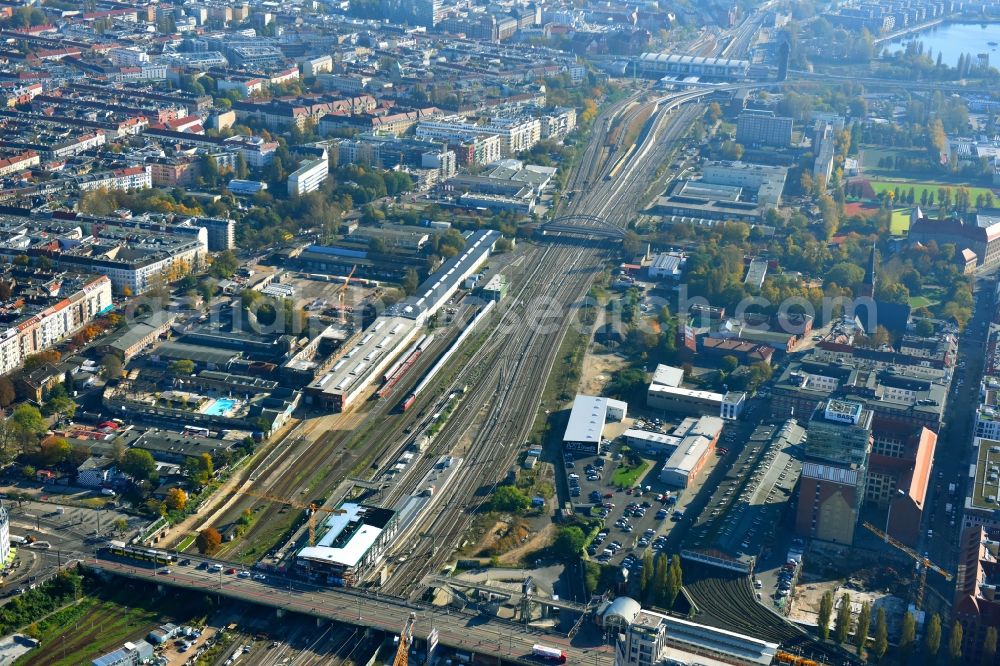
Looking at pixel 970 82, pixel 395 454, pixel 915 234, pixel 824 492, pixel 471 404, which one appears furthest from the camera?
pixel 970 82

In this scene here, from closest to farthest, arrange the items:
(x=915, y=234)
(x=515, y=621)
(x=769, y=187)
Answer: (x=515, y=621), (x=915, y=234), (x=769, y=187)

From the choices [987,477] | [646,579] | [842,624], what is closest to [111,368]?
[646,579]

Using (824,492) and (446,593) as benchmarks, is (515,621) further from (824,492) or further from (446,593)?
(824,492)

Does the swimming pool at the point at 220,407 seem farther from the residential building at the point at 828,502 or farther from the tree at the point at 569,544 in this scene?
the residential building at the point at 828,502

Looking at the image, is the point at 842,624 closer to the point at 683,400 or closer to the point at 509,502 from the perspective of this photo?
the point at 509,502

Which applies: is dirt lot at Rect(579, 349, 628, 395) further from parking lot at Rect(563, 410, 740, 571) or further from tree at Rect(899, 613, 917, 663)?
tree at Rect(899, 613, 917, 663)

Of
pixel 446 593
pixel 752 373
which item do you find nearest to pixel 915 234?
pixel 752 373

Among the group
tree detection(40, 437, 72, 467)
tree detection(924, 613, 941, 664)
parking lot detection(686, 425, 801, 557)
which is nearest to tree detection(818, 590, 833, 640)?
tree detection(924, 613, 941, 664)
